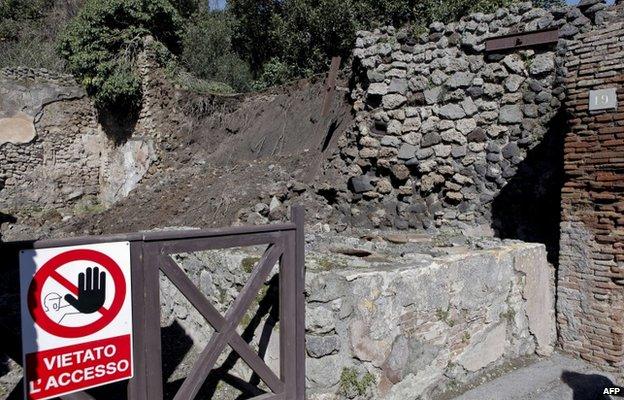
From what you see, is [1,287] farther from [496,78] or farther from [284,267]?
[496,78]

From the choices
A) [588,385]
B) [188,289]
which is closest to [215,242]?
[188,289]

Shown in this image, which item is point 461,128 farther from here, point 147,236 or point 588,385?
point 147,236

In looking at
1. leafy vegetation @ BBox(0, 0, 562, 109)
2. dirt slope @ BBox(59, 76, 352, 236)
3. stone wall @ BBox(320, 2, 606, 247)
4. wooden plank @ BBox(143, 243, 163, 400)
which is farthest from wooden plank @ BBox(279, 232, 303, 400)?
leafy vegetation @ BBox(0, 0, 562, 109)

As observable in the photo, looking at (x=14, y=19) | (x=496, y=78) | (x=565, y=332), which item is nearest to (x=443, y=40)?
(x=496, y=78)

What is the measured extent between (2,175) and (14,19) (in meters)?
9.84

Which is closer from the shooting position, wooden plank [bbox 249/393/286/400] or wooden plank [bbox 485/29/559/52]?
wooden plank [bbox 249/393/286/400]

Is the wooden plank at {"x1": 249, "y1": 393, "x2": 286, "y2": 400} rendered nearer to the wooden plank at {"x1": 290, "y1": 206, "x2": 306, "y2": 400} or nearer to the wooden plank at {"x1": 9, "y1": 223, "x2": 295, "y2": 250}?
the wooden plank at {"x1": 290, "y1": 206, "x2": 306, "y2": 400}

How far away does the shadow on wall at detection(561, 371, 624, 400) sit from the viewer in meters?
4.39

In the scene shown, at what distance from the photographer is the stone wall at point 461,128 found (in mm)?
6688

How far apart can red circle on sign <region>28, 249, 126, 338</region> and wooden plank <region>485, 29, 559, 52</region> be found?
20.6ft

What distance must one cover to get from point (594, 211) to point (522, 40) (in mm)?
3001

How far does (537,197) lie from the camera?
658 centimetres

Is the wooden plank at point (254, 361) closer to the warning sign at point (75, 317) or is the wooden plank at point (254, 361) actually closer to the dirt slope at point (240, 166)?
the warning sign at point (75, 317)

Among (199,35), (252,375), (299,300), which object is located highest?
(199,35)
